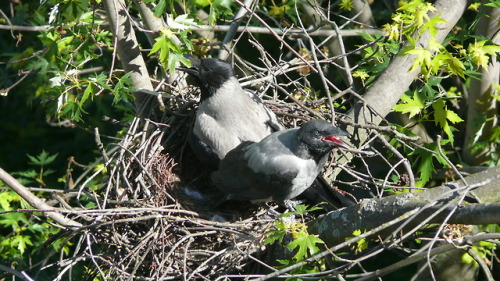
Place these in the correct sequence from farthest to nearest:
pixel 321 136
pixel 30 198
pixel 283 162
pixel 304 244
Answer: pixel 283 162
pixel 321 136
pixel 30 198
pixel 304 244

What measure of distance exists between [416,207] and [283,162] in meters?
1.20

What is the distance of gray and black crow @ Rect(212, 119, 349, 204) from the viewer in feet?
13.8

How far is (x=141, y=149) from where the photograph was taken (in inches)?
Answer: 189

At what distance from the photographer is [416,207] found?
3.25m

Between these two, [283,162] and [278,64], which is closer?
[283,162]

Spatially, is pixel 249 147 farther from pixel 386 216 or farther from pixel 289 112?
pixel 386 216

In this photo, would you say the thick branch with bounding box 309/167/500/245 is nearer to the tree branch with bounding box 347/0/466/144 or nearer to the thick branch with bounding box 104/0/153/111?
the tree branch with bounding box 347/0/466/144

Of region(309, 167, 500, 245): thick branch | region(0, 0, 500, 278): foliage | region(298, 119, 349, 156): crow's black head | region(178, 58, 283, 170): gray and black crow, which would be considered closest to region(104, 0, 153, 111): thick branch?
region(0, 0, 500, 278): foliage

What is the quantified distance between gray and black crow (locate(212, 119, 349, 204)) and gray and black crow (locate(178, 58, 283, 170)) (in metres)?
0.24

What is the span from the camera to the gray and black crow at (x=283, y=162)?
13.8 feet

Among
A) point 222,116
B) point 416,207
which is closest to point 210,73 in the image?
point 222,116

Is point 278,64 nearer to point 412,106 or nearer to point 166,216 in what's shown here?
point 412,106

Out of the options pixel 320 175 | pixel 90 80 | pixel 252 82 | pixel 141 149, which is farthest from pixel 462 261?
pixel 90 80

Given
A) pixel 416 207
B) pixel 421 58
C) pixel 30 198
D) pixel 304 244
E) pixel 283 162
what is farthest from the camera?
pixel 283 162
